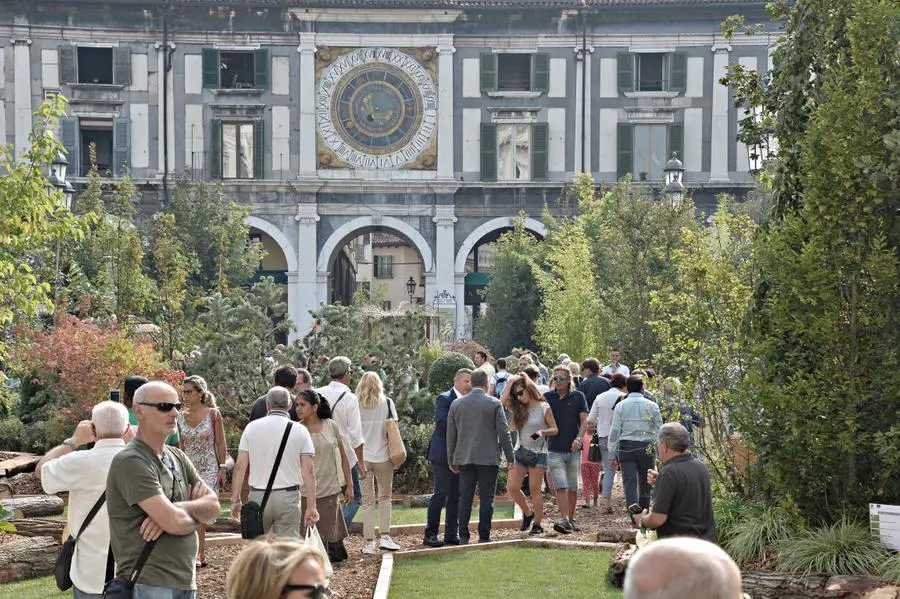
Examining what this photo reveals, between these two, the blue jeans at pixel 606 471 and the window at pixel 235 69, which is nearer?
the blue jeans at pixel 606 471

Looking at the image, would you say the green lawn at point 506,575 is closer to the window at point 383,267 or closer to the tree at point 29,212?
the tree at point 29,212

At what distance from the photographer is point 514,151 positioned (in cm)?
4459

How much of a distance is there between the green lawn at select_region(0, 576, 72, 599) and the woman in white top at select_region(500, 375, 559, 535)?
4662 millimetres

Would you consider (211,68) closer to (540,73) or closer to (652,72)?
(540,73)

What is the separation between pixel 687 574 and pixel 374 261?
232ft

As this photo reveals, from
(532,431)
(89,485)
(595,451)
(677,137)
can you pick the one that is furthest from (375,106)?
(89,485)

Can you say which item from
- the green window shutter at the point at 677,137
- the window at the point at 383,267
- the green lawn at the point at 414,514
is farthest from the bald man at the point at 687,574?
the window at the point at 383,267

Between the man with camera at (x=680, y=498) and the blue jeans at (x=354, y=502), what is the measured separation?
14.7 ft

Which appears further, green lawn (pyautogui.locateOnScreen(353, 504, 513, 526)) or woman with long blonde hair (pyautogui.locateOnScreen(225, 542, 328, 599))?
green lawn (pyautogui.locateOnScreen(353, 504, 513, 526))

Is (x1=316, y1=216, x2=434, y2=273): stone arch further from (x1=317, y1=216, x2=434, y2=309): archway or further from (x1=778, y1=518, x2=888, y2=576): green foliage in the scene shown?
(x1=778, y1=518, x2=888, y2=576): green foliage

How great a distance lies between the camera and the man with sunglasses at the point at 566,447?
13742 mm

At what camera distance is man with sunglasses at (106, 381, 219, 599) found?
20.2ft

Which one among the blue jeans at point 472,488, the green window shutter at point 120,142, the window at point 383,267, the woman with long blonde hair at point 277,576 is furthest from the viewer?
the window at point 383,267

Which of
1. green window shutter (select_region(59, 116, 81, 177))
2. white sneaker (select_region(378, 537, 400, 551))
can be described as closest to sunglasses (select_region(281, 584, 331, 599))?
white sneaker (select_region(378, 537, 400, 551))
